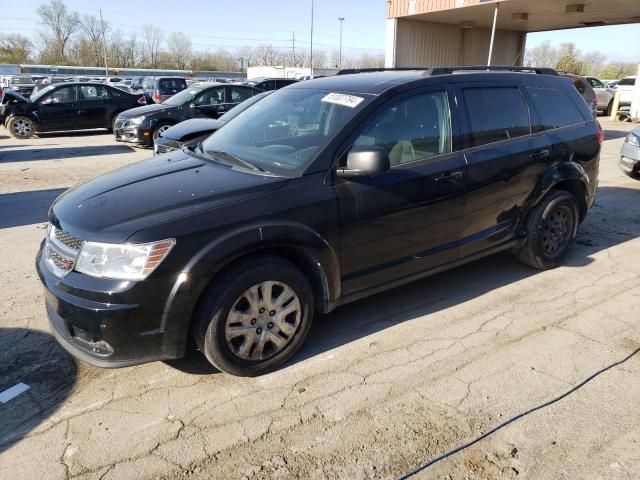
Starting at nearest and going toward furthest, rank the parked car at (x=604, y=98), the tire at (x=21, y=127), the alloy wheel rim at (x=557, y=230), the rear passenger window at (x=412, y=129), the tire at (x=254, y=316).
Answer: the tire at (x=254, y=316), the rear passenger window at (x=412, y=129), the alloy wheel rim at (x=557, y=230), the tire at (x=21, y=127), the parked car at (x=604, y=98)

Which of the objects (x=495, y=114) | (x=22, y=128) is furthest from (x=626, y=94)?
(x=22, y=128)

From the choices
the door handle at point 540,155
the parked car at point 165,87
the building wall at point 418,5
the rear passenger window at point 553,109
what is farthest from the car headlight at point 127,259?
the parked car at point 165,87

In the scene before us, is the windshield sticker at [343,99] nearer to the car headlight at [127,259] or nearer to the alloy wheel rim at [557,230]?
the car headlight at [127,259]

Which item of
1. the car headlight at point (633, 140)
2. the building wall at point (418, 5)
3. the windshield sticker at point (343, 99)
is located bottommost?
the car headlight at point (633, 140)

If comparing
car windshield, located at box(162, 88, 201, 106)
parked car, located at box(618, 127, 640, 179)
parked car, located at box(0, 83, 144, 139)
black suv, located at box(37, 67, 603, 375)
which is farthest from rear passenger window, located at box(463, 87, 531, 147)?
parked car, located at box(0, 83, 144, 139)

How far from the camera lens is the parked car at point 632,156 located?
790cm

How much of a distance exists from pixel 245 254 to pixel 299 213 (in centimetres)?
41

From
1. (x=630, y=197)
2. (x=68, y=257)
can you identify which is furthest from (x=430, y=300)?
(x=630, y=197)

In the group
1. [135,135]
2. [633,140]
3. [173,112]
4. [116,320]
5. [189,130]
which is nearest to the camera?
[116,320]

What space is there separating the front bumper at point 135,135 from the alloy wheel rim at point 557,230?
9908mm

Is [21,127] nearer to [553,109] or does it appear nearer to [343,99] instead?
A: [343,99]

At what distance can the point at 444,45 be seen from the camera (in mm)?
20203

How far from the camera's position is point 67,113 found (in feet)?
46.9

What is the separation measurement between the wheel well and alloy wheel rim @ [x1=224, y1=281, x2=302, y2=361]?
298cm
